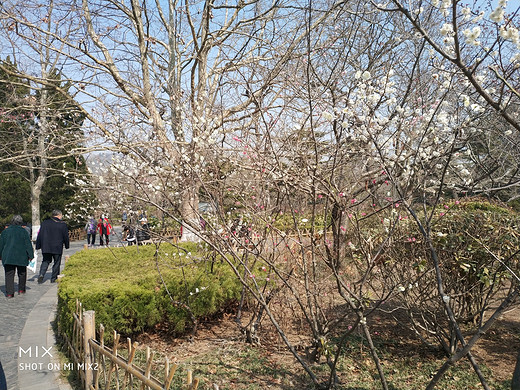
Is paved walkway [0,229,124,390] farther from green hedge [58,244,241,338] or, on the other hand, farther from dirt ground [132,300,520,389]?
dirt ground [132,300,520,389]

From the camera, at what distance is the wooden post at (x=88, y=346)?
3.50m

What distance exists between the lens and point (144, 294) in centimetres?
484

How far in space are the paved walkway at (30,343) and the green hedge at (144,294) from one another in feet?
1.26

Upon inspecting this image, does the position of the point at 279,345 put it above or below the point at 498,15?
below

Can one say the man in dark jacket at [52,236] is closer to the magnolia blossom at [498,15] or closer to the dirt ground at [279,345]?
the dirt ground at [279,345]

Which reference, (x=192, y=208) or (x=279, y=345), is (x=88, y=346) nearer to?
(x=192, y=208)

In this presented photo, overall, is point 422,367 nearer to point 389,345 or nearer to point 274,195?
point 389,345

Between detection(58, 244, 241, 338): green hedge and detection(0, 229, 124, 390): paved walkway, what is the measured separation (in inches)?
15.1

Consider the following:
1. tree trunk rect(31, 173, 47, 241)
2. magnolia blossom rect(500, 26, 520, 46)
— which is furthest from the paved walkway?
tree trunk rect(31, 173, 47, 241)

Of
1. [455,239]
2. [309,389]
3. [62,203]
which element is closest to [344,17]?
[455,239]

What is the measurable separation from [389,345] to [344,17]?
18.0ft

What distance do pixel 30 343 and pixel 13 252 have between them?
2761mm

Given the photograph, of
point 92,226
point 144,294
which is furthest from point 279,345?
point 92,226

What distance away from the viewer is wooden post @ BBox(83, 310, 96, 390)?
3.50 metres
